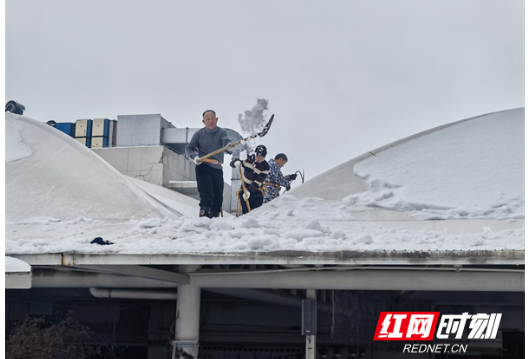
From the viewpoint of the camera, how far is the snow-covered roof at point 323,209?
324 inches

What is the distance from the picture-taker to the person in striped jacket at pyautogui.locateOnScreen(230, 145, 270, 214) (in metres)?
14.1

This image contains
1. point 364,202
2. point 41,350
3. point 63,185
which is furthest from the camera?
point 63,185

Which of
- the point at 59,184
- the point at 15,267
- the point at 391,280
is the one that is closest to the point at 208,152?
the point at 59,184

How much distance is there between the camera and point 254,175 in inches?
561

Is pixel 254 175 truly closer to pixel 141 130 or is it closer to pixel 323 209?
pixel 323 209

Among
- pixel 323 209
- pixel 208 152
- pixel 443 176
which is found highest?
pixel 208 152

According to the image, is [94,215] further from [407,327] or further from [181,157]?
[181,157]

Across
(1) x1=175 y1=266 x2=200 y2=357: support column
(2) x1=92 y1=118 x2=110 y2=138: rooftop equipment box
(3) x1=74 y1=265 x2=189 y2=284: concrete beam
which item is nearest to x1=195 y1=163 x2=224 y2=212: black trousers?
(1) x1=175 y1=266 x2=200 y2=357: support column

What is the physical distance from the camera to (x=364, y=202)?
1145cm

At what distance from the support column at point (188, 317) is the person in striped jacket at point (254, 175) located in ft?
13.3

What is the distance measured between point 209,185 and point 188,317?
381 centimetres

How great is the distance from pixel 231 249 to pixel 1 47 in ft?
14.6

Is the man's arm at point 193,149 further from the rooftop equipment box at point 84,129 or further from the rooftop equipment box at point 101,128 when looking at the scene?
the rooftop equipment box at point 84,129

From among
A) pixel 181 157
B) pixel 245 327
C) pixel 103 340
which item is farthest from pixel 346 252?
pixel 181 157
